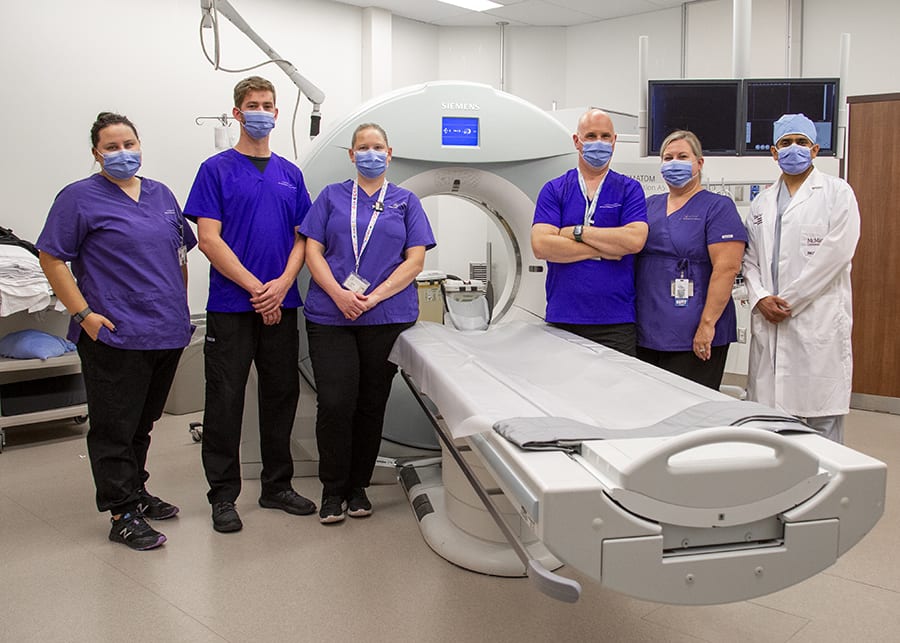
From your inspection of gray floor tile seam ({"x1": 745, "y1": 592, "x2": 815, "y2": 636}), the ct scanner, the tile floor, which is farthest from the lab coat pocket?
gray floor tile seam ({"x1": 745, "y1": 592, "x2": 815, "y2": 636})

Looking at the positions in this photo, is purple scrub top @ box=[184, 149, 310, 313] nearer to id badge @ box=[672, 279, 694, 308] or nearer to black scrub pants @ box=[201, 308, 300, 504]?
black scrub pants @ box=[201, 308, 300, 504]

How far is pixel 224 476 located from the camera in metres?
2.39

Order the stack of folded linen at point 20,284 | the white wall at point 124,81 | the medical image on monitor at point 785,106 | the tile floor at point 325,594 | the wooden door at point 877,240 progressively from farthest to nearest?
1. the wooden door at point 877,240
2. the white wall at point 124,81
3. the medical image on monitor at point 785,106
4. the stack of folded linen at point 20,284
5. the tile floor at point 325,594

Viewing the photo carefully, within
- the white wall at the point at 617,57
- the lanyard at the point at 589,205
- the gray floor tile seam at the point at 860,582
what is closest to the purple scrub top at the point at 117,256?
the lanyard at the point at 589,205

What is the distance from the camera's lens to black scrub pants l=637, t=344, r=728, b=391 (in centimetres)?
231

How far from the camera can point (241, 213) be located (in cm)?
231

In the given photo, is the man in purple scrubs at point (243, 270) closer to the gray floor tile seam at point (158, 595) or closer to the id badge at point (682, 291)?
the gray floor tile seam at point (158, 595)

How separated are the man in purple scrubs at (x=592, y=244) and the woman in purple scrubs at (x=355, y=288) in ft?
1.27

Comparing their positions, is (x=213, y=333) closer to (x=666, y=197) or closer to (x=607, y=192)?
(x=607, y=192)

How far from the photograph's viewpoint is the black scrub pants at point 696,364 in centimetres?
231

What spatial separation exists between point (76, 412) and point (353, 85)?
110 inches

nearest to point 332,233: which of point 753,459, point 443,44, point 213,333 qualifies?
point 213,333

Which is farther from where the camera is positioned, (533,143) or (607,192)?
(533,143)

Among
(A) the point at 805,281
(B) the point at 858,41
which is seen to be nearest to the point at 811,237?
(A) the point at 805,281
